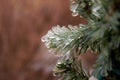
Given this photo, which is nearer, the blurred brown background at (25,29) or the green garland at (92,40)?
the green garland at (92,40)

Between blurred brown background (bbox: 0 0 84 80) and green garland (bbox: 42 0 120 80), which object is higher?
blurred brown background (bbox: 0 0 84 80)

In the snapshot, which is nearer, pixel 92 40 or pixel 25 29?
pixel 92 40

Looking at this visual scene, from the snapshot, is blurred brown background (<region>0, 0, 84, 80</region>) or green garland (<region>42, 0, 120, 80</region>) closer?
green garland (<region>42, 0, 120, 80</region>)

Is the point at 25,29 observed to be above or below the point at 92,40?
above

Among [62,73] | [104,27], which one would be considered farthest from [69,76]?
[104,27]

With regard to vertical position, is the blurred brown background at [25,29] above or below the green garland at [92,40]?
above
